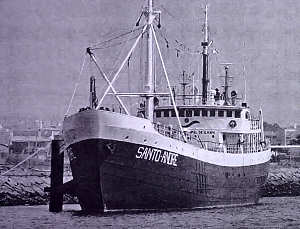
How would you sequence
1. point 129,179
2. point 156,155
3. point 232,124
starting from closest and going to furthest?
point 129,179, point 156,155, point 232,124

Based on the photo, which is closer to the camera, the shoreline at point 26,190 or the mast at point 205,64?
the mast at point 205,64

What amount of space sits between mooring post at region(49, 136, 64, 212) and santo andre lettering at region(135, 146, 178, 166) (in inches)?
173

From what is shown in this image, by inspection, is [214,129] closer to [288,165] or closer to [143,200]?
[143,200]

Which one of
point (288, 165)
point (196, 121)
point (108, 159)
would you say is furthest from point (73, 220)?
point (288, 165)

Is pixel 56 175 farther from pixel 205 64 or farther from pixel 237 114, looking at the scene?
pixel 205 64

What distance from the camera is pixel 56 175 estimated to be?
81.5ft

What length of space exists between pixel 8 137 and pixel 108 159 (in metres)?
18.7

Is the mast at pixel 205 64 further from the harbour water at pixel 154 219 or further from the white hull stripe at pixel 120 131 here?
the white hull stripe at pixel 120 131

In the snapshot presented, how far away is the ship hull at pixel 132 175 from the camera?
21.4 m

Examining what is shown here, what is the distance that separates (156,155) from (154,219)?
2438 millimetres

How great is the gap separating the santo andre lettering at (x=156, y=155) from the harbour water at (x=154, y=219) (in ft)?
5.54

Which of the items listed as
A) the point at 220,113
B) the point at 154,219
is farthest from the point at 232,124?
the point at 154,219

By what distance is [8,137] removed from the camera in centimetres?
3875

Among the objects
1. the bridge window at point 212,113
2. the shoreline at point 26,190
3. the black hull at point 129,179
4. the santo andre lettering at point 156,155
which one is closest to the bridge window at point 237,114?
the bridge window at point 212,113
